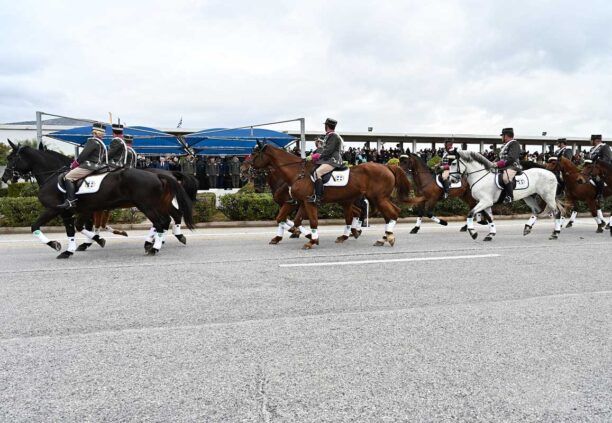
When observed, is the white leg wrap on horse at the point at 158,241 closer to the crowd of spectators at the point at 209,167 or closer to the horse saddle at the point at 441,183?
the horse saddle at the point at 441,183

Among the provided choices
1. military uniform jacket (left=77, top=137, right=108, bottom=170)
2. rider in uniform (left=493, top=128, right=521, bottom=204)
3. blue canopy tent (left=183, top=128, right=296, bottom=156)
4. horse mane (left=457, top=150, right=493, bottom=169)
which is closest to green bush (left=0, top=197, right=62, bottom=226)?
military uniform jacket (left=77, top=137, right=108, bottom=170)

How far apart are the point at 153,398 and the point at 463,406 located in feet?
6.50

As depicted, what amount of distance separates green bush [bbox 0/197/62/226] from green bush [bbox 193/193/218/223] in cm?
378

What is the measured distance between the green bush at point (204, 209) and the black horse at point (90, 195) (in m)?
4.62

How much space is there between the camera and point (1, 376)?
3.32 m

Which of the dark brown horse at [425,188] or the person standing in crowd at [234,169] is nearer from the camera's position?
the dark brown horse at [425,188]

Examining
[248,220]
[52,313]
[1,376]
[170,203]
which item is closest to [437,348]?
[1,376]

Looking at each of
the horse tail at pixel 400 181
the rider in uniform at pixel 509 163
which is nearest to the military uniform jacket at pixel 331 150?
the horse tail at pixel 400 181

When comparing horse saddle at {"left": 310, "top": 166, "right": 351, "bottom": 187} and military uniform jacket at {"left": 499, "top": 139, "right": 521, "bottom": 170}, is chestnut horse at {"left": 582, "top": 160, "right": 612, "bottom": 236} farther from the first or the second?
horse saddle at {"left": 310, "top": 166, "right": 351, "bottom": 187}

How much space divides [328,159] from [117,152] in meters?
4.36

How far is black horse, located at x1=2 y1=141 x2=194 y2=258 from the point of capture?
872 centimetres

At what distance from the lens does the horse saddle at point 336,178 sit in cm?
1009

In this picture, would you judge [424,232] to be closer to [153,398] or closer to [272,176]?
[272,176]

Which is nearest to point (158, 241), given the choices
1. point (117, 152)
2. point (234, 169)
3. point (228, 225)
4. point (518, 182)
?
point (117, 152)
